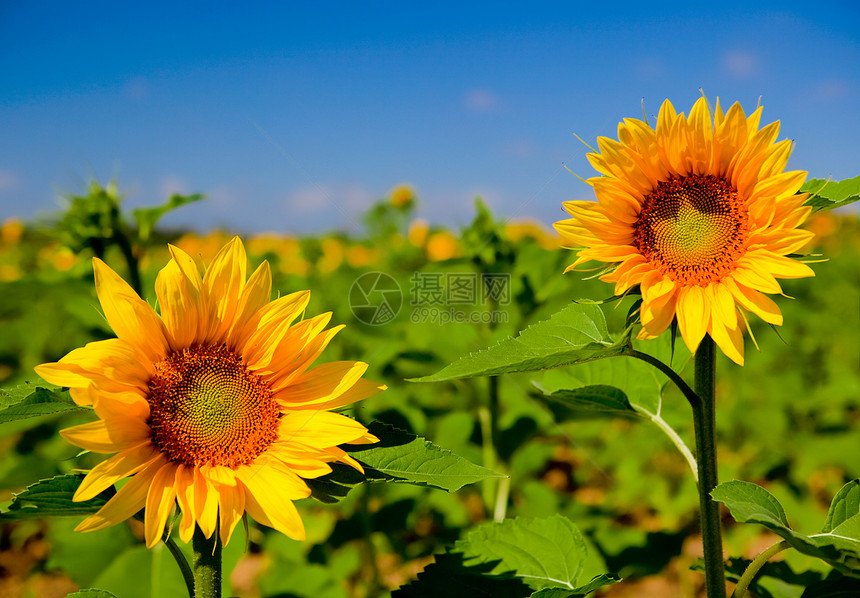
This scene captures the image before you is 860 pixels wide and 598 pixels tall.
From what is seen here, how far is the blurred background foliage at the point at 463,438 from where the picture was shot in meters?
2.26

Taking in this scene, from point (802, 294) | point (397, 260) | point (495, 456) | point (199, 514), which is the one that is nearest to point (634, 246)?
point (199, 514)

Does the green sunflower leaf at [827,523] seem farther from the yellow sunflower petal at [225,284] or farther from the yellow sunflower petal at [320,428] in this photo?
the yellow sunflower petal at [225,284]

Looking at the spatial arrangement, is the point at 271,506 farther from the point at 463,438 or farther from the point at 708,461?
the point at 463,438

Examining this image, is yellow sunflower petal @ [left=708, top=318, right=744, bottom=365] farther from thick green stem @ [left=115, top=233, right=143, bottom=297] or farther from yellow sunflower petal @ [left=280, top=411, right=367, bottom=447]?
thick green stem @ [left=115, top=233, right=143, bottom=297]

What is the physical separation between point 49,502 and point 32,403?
0.59ft

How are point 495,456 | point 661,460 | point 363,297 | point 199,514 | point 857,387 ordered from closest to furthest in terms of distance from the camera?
point 199,514, point 495,456, point 857,387, point 661,460, point 363,297

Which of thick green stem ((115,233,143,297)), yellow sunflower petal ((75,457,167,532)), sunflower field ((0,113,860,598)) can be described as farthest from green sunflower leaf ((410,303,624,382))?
thick green stem ((115,233,143,297))

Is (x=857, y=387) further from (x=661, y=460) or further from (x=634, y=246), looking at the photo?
(x=634, y=246)

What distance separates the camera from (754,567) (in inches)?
48.1

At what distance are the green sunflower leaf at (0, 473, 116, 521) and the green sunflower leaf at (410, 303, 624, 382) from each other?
2.05 feet

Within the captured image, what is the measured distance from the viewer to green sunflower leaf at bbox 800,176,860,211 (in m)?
1.20

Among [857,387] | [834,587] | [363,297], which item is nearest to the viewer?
[834,587]

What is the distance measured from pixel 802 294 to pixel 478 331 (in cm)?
458

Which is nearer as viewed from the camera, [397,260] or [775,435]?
[775,435]
